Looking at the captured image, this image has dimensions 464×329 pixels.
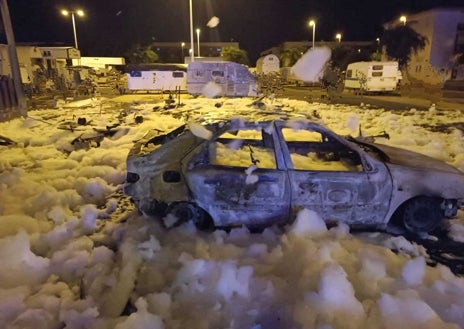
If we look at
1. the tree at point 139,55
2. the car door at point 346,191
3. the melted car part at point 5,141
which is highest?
the tree at point 139,55

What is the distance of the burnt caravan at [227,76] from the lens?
24812 mm

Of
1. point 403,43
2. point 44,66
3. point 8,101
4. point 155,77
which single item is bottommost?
point 8,101

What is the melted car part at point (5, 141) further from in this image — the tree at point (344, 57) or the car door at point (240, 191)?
the tree at point (344, 57)

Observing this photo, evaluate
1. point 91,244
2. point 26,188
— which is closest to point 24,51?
point 26,188

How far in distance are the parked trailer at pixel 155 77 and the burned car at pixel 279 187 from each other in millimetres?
25050

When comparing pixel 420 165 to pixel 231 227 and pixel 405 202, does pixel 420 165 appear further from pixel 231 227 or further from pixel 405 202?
pixel 231 227

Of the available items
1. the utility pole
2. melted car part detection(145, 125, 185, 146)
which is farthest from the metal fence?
melted car part detection(145, 125, 185, 146)

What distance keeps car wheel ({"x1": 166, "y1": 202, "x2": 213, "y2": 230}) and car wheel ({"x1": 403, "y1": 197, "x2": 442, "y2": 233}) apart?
8.09ft

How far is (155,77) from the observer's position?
2892 centimetres

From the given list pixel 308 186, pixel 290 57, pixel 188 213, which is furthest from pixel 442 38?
pixel 188 213

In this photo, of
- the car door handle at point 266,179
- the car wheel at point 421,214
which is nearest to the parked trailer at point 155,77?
the car door handle at point 266,179

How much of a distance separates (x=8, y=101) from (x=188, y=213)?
12921 mm

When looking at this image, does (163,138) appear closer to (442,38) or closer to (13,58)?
(13,58)

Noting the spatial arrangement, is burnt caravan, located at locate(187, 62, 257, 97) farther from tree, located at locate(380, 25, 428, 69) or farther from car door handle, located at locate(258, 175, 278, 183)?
tree, located at locate(380, 25, 428, 69)
